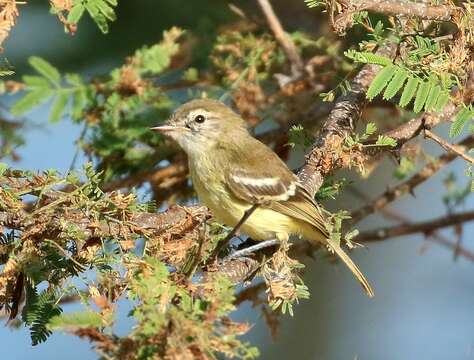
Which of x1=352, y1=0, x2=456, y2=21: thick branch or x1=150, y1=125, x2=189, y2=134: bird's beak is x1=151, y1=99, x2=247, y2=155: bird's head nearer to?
x1=150, y1=125, x2=189, y2=134: bird's beak

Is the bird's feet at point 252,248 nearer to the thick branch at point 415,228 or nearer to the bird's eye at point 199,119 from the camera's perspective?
the bird's eye at point 199,119

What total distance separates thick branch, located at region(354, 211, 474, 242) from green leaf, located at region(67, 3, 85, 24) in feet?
7.38

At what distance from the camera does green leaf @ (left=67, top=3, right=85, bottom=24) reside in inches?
139

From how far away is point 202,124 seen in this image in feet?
15.4

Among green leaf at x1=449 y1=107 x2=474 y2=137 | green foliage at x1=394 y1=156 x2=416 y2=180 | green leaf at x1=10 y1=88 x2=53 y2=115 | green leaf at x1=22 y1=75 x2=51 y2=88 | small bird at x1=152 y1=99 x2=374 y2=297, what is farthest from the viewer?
green foliage at x1=394 y1=156 x2=416 y2=180

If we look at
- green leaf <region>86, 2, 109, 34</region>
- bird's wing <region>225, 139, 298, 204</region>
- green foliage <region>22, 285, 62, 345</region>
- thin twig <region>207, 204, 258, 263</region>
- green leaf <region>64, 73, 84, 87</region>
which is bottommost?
green foliage <region>22, 285, 62, 345</region>

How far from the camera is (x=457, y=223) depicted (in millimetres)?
5246

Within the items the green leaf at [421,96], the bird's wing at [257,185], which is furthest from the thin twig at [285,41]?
the green leaf at [421,96]

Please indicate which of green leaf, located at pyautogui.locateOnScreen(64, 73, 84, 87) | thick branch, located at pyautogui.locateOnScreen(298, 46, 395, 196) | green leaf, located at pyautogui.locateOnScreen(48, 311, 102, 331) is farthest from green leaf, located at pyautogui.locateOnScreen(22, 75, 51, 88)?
green leaf, located at pyautogui.locateOnScreen(48, 311, 102, 331)

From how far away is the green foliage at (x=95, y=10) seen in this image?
11.7ft

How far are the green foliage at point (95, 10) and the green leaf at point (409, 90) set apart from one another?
3.90ft

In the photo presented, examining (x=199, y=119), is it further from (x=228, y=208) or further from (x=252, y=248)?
(x=252, y=248)

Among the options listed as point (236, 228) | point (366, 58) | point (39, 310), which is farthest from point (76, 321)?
point (366, 58)

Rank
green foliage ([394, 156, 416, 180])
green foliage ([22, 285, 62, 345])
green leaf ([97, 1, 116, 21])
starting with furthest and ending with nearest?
green foliage ([394, 156, 416, 180]) < green leaf ([97, 1, 116, 21]) < green foliage ([22, 285, 62, 345])
